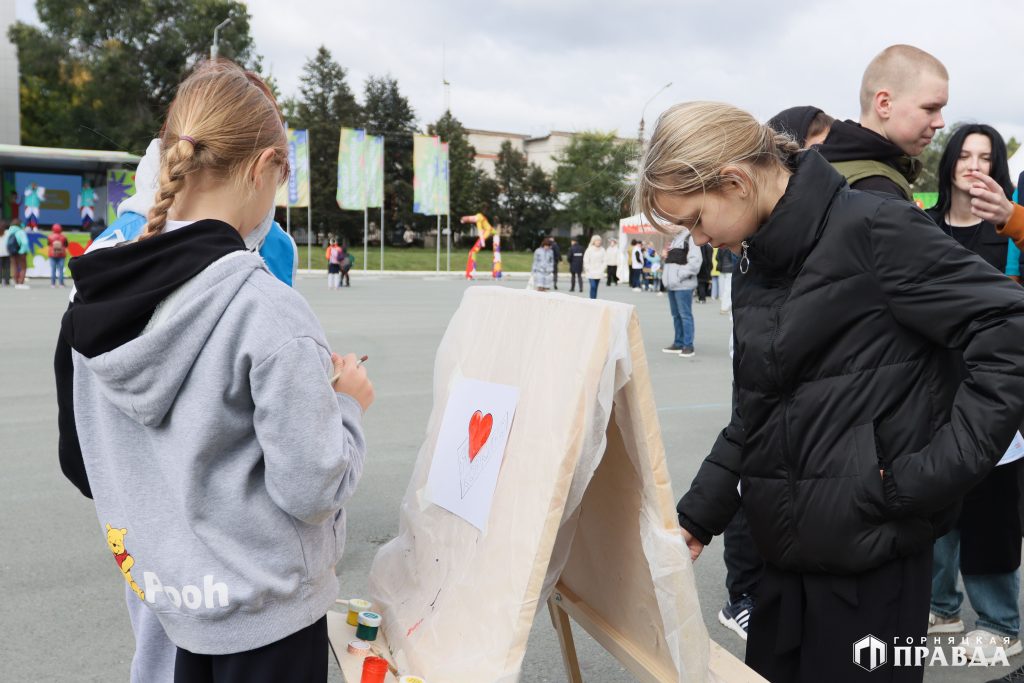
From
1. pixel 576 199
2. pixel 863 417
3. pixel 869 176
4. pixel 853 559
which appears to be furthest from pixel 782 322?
pixel 576 199

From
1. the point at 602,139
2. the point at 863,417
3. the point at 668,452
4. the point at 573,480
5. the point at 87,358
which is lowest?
the point at 668,452

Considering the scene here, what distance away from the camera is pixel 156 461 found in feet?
5.10

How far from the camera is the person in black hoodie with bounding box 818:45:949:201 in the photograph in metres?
2.60

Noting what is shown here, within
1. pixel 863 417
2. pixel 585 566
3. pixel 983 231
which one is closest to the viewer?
pixel 863 417

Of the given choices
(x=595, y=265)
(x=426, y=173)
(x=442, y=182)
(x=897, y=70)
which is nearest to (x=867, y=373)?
(x=897, y=70)

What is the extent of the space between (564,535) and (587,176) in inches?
2534

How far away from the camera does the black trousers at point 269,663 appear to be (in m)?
1.57

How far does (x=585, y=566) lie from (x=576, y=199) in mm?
66991

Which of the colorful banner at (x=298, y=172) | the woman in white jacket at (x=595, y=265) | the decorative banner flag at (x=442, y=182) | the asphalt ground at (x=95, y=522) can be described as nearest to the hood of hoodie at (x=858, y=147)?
the asphalt ground at (x=95, y=522)

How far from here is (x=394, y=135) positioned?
65.2m

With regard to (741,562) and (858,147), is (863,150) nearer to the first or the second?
(858,147)

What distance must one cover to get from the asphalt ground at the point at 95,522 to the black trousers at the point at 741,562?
19 cm

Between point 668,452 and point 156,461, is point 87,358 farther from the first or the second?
point 668,452

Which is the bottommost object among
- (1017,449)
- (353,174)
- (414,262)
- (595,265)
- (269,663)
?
(414,262)
